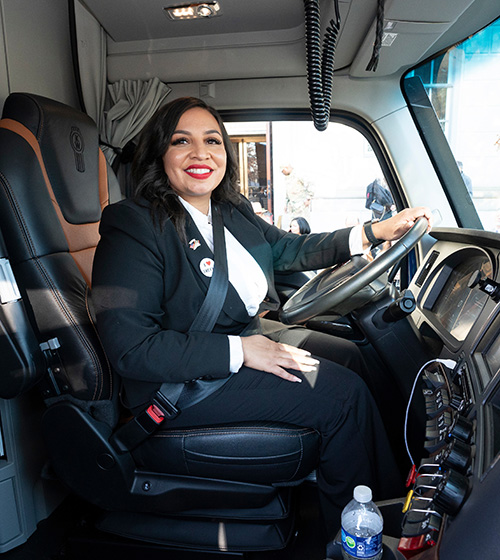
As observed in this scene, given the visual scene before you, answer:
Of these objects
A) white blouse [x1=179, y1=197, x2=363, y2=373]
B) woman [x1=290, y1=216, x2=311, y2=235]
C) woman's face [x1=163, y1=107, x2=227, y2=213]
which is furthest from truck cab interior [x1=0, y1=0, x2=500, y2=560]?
woman [x1=290, y1=216, x2=311, y2=235]

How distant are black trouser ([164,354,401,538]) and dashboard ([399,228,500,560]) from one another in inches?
8.6

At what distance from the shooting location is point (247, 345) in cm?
130

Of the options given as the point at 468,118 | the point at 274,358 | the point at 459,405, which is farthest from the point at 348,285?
the point at 468,118

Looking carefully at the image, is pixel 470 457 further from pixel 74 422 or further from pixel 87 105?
pixel 87 105

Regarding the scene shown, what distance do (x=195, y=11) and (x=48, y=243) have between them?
4.05 ft

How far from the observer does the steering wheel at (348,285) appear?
120 centimetres

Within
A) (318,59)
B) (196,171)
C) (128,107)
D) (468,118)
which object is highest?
(318,59)

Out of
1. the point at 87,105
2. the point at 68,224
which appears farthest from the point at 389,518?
the point at 87,105

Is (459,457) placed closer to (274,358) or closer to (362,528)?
(362,528)

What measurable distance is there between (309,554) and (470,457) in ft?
3.13

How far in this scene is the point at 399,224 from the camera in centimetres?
151

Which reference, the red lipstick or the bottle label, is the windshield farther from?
the bottle label

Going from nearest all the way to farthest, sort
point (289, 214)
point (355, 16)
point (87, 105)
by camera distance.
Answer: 1. point (355, 16)
2. point (87, 105)
3. point (289, 214)

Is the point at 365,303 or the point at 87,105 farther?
the point at 87,105
